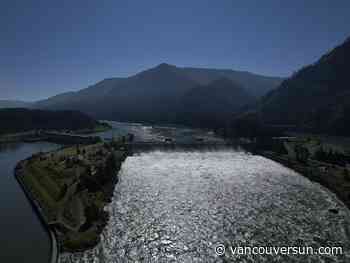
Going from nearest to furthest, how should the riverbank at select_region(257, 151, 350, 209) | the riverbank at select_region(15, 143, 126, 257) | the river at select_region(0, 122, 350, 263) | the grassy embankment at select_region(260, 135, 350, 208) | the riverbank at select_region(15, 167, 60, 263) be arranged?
the riverbank at select_region(15, 167, 60, 263), the river at select_region(0, 122, 350, 263), the riverbank at select_region(15, 143, 126, 257), the riverbank at select_region(257, 151, 350, 209), the grassy embankment at select_region(260, 135, 350, 208)

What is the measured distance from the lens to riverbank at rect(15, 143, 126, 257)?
31.1 meters

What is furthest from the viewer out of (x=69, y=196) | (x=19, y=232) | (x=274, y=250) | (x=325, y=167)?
(x=325, y=167)

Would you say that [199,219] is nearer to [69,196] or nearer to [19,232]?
[69,196]

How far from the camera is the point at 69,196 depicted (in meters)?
43.2

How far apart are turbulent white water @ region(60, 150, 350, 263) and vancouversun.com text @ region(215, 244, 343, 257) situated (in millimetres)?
621

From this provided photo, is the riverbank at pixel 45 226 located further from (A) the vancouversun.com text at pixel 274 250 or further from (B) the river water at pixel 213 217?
(A) the vancouversun.com text at pixel 274 250

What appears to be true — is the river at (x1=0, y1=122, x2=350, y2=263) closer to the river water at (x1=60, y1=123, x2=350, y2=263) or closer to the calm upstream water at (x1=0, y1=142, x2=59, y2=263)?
the river water at (x1=60, y1=123, x2=350, y2=263)

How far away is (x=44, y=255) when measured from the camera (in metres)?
29.2

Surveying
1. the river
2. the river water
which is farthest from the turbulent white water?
the river

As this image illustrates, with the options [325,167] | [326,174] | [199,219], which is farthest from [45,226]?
[325,167]

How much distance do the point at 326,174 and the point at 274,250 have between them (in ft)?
131

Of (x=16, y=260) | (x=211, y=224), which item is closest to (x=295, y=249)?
(x=211, y=224)

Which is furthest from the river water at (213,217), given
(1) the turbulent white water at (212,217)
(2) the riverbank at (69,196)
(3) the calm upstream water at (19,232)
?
(3) the calm upstream water at (19,232)

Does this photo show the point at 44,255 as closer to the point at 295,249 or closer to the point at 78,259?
the point at 78,259
